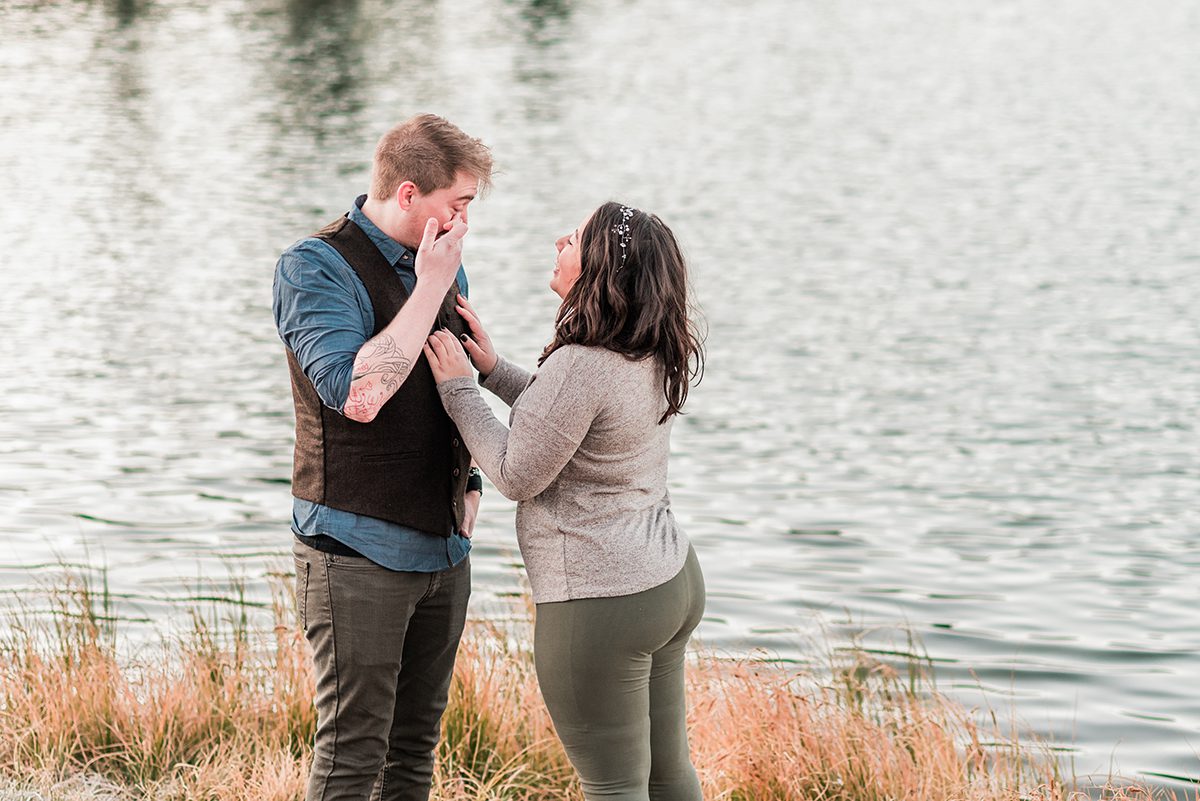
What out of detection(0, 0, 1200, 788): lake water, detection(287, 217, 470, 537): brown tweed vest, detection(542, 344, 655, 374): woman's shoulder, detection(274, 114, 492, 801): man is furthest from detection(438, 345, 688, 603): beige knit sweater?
detection(0, 0, 1200, 788): lake water

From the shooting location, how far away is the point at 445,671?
3975 mm

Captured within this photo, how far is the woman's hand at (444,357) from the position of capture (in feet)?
12.0

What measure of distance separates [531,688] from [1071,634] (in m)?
4.33

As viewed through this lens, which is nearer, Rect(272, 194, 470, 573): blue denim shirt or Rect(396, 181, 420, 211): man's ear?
Rect(272, 194, 470, 573): blue denim shirt

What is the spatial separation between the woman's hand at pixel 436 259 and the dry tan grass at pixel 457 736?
79.6 inches

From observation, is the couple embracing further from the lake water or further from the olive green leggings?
the lake water

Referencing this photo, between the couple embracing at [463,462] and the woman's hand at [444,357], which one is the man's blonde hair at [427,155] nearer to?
the couple embracing at [463,462]

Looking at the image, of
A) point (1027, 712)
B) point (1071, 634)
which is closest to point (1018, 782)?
point (1027, 712)

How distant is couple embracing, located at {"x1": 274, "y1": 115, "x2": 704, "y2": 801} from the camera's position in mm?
3500

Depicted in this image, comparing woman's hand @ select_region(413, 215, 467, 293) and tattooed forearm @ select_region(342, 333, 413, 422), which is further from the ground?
woman's hand @ select_region(413, 215, 467, 293)

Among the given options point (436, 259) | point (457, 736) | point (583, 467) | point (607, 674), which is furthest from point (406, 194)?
point (457, 736)

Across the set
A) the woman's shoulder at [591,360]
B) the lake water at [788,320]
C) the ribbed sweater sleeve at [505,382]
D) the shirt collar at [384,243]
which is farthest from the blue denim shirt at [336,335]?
the lake water at [788,320]

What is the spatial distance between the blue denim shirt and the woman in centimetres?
23

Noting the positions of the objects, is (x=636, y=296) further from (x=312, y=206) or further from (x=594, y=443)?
(x=312, y=206)
